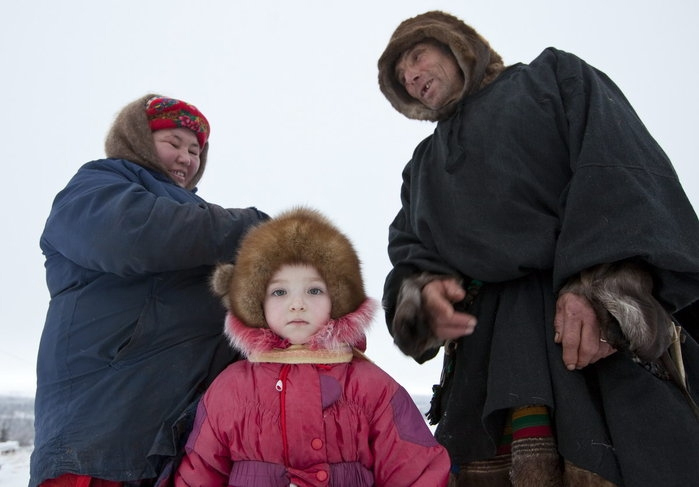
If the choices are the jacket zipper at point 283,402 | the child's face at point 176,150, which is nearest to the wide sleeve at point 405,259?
the jacket zipper at point 283,402

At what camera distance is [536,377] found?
4.52ft

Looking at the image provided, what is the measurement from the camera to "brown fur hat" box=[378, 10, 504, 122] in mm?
1746

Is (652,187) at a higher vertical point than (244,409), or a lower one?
higher

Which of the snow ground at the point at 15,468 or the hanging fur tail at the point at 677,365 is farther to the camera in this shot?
the snow ground at the point at 15,468

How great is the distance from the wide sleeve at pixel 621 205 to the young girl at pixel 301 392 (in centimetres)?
52

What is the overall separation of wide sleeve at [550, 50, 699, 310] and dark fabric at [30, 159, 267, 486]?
949mm

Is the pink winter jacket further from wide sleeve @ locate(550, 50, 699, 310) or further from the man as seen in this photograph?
wide sleeve @ locate(550, 50, 699, 310)

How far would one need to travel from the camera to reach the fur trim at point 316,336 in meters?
1.54

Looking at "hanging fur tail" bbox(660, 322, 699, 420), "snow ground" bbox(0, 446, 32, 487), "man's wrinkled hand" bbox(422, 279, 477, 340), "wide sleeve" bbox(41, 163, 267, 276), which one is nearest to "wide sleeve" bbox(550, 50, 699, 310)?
"hanging fur tail" bbox(660, 322, 699, 420)

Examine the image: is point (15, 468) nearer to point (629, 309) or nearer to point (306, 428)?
point (306, 428)

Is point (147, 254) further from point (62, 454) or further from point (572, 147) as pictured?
point (572, 147)

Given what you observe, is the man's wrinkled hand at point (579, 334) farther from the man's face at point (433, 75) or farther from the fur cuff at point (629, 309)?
the man's face at point (433, 75)

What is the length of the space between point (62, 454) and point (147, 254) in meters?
0.52

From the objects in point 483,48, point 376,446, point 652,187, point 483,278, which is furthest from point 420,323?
point 483,48
